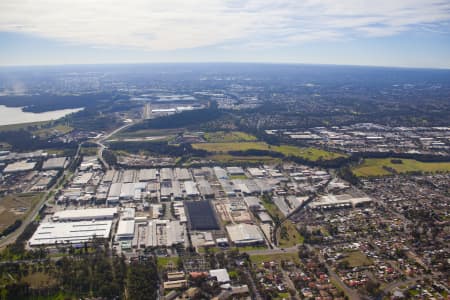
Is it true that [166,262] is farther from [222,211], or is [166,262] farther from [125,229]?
[222,211]

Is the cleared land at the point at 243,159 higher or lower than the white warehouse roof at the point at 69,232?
higher

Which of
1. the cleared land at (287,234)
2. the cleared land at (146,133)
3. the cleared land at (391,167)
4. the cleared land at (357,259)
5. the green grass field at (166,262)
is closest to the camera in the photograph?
the green grass field at (166,262)

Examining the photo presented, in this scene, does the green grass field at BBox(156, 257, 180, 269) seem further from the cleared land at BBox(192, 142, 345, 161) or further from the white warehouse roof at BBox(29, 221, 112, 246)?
the cleared land at BBox(192, 142, 345, 161)

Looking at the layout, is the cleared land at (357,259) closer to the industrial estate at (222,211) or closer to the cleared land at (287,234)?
the industrial estate at (222,211)

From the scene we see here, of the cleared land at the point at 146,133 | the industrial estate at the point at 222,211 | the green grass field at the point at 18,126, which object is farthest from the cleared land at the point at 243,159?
the green grass field at the point at 18,126

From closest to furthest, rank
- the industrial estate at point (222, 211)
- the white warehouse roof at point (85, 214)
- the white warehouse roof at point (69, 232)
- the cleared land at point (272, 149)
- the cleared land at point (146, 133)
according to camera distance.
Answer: the industrial estate at point (222, 211) → the white warehouse roof at point (69, 232) → the white warehouse roof at point (85, 214) → the cleared land at point (272, 149) → the cleared land at point (146, 133)

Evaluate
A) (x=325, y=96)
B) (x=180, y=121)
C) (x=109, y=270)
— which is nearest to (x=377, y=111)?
(x=325, y=96)

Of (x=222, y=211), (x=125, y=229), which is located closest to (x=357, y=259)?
(x=222, y=211)
